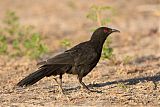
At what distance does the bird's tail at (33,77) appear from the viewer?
9.64 meters

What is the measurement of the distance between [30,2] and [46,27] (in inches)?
188

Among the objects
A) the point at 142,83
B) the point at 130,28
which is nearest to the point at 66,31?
the point at 130,28

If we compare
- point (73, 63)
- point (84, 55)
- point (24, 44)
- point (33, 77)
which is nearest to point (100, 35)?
point (84, 55)

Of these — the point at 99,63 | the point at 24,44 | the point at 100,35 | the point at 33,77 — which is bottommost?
the point at 33,77

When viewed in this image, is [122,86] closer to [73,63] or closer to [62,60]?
[73,63]

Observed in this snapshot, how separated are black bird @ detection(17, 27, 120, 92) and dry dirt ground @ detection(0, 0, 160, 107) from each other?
12.9 inches

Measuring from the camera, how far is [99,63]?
45.6ft

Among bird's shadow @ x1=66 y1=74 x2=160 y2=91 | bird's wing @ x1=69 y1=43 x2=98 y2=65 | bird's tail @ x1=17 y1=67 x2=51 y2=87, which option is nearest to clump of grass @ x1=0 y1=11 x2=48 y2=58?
bird's shadow @ x1=66 y1=74 x2=160 y2=91

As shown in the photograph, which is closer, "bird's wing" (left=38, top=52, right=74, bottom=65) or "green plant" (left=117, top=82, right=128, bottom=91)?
"bird's wing" (left=38, top=52, right=74, bottom=65)

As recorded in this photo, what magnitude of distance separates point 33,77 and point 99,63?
14.3 ft

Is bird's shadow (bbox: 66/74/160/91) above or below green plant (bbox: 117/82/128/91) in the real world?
above

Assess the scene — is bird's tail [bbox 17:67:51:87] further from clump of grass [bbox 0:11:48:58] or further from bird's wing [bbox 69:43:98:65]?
clump of grass [bbox 0:11:48:58]

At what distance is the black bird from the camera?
9781 mm

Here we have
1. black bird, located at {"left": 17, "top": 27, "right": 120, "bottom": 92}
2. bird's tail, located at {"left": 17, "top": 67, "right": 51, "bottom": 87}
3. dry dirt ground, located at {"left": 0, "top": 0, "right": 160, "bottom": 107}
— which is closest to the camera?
dry dirt ground, located at {"left": 0, "top": 0, "right": 160, "bottom": 107}
